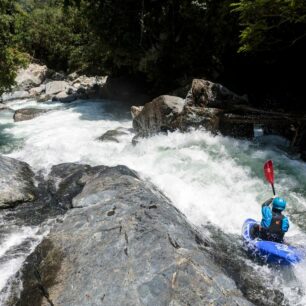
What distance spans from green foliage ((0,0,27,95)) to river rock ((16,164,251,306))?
6.78m

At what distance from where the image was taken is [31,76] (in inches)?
948

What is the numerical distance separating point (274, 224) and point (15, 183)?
502 centimetres

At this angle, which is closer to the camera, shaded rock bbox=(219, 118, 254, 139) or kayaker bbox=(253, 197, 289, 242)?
kayaker bbox=(253, 197, 289, 242)

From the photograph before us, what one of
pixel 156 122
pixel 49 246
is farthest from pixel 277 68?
pixel 49 246

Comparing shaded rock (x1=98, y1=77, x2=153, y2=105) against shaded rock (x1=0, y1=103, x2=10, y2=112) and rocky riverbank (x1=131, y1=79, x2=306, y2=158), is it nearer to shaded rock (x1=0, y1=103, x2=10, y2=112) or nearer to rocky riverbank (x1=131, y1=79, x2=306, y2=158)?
shaded rock (x1=0, y1=103, x2=10, y2=112)

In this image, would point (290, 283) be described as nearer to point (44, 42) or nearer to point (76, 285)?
A: point (76, 285)

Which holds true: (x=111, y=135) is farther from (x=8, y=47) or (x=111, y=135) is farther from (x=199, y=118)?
(x=8, y=47)

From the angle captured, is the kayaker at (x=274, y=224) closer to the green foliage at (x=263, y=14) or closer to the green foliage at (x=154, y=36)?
the green foliage at (x=263, y=14)

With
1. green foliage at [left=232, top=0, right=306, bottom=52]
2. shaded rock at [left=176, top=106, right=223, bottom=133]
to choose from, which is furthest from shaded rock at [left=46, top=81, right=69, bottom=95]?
green foliage at [left=232, top=0, right=306, bottom=52]

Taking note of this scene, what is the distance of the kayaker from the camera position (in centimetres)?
621

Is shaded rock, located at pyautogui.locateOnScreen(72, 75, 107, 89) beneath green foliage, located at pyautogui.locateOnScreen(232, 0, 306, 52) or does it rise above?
beneath

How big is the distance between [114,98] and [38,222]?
488 inches

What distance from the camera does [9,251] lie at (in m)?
5.93

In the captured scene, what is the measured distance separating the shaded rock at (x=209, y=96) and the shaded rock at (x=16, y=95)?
12324 mm
